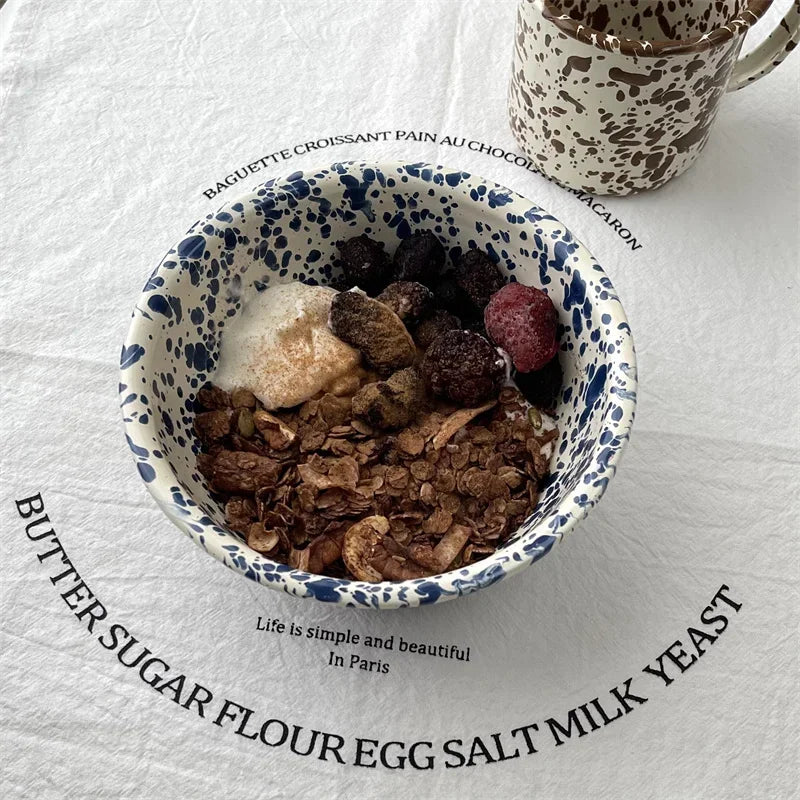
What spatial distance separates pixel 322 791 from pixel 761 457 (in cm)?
37

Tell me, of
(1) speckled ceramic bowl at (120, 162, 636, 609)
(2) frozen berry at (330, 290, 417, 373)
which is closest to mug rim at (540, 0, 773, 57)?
(1) speckled ceramic bowl at (120, 162, 636, 609)

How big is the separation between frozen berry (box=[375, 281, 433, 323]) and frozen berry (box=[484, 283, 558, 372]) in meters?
0.05

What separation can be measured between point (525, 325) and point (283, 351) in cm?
16

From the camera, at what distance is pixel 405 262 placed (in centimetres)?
57

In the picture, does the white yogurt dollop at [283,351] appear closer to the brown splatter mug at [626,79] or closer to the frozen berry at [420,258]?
the frozen berry at [420,258]

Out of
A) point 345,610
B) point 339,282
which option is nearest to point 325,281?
point 339,282

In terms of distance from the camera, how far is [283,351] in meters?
0.55

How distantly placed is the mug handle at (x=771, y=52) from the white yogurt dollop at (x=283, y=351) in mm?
395

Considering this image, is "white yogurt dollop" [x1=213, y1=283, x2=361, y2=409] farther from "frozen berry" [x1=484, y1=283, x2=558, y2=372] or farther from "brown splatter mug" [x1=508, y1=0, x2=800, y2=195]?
"brown splatter mug" [x1=508, y1=0, x2=800, y2=195]

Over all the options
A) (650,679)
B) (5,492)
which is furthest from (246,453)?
(650,679)

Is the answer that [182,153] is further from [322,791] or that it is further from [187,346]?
[322,791]

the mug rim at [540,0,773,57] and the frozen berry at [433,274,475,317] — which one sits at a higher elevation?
the mug rim at [540,0,773,57]

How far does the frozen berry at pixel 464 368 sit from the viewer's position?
1.71 feet

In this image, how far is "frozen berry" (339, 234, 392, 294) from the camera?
1.88ft
